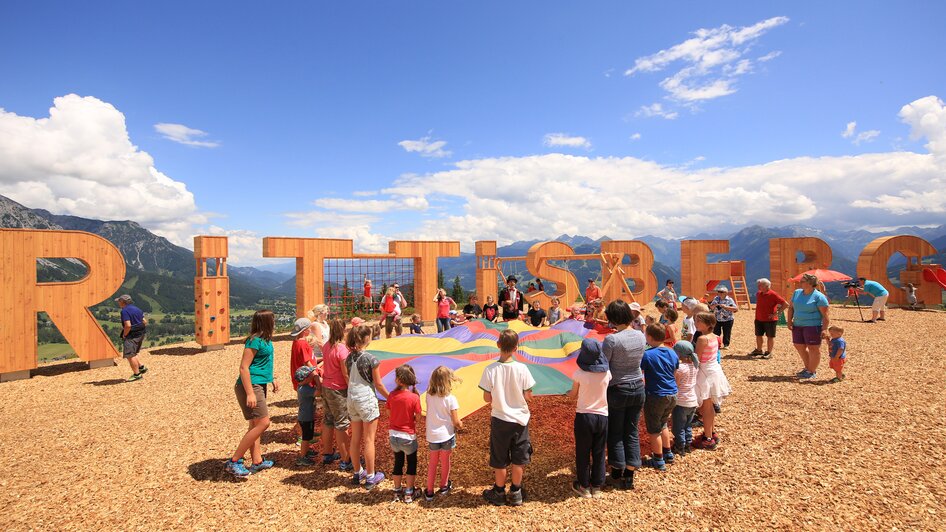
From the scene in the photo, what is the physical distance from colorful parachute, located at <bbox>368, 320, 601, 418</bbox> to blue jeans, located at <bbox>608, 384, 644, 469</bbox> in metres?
0.82

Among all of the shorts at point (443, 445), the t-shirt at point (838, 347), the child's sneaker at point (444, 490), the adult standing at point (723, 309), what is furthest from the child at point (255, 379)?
the adult standing at point (723, 309)

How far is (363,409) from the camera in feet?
14.8

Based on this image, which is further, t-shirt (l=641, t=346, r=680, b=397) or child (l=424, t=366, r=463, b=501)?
t-shirt (l=641, t=346, r=680, b=397)

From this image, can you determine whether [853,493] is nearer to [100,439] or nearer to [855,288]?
[100,439]

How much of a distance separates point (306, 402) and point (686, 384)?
14.7 ft

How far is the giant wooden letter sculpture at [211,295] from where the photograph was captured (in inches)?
487

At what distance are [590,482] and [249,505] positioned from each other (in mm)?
3441

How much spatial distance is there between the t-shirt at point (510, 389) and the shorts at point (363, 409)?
4.26 feet

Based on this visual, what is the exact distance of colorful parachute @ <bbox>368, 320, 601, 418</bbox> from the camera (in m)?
5.44

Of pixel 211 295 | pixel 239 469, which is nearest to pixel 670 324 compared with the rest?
pixel 239 469

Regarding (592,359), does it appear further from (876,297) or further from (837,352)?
(876,297)

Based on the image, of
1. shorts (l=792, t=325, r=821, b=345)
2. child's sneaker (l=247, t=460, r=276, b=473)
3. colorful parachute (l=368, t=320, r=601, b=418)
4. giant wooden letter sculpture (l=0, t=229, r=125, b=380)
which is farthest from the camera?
giant wooden letter sculpture (l=0, t=229, r=125, b=380)

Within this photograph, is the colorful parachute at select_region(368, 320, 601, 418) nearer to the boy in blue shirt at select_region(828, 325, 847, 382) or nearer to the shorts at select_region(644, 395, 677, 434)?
the shorts at select_region(644, 395, 677, 434)

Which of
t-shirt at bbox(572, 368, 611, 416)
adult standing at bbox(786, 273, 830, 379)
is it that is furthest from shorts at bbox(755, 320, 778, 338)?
t-shirt at bbox(572, 368, 611, 416)
